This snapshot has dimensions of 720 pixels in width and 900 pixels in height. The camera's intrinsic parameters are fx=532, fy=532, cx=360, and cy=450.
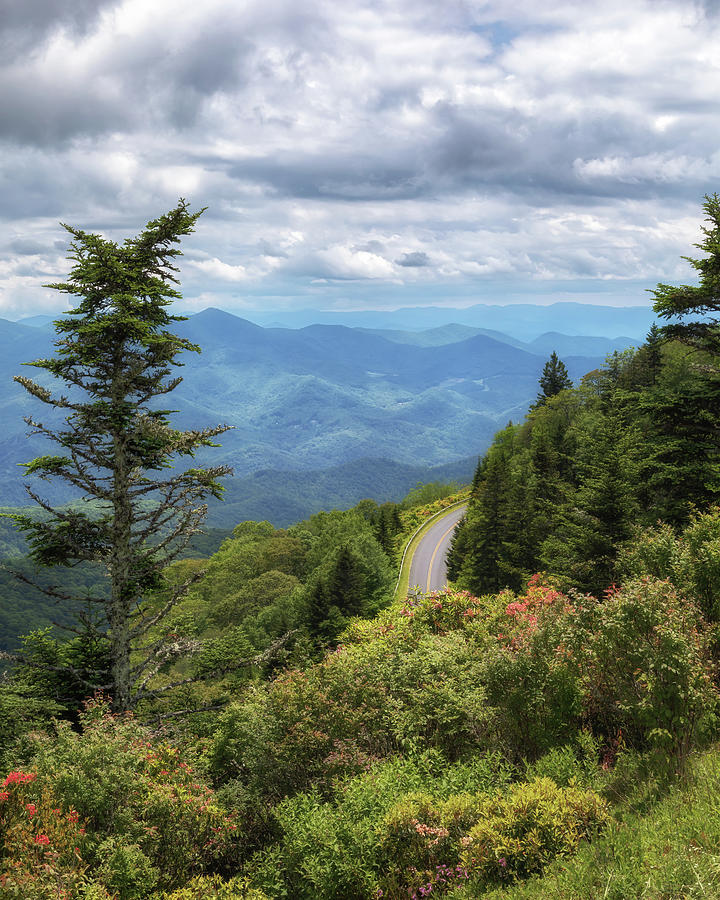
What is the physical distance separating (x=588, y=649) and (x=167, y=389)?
10731 millimetres

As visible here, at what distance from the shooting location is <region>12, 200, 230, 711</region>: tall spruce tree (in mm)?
12062

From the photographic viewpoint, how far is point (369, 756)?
10578 millimetres

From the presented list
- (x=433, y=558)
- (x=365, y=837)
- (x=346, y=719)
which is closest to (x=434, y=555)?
(x=433, y=558)

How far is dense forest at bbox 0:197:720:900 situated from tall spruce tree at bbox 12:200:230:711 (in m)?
0.29

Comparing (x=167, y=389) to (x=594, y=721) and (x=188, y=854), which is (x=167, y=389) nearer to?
(x=188, y=854)

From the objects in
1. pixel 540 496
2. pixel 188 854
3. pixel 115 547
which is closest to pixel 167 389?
pixel 115 547

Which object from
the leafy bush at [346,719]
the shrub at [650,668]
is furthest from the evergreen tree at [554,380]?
the shrub at [650,668]

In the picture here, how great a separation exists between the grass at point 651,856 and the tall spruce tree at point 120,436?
9.78m

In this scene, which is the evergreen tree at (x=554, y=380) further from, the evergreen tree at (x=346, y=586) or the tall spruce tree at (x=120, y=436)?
the tall spruce tree at (x=120, y=436)

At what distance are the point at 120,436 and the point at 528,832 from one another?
11389 millimetres

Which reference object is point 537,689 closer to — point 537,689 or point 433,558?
point 537,689

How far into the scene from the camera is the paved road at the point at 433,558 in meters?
45.4

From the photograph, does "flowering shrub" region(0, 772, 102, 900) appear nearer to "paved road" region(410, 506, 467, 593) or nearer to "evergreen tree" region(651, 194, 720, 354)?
"evergreen tree" region(651, 194, 720, 354)

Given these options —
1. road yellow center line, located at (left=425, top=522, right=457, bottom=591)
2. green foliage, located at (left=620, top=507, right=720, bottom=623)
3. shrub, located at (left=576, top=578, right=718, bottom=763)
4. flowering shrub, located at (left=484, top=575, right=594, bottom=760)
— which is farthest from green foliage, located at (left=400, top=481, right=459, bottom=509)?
shrub, located at (left=576, top=578, right=718, bottom=763)
